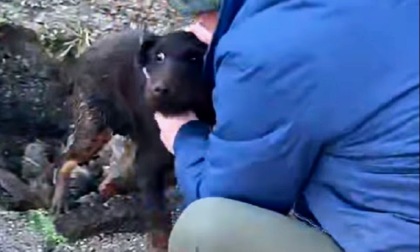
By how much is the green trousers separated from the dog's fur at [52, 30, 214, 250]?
0.61 m

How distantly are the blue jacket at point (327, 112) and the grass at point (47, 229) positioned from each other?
1.80 meters

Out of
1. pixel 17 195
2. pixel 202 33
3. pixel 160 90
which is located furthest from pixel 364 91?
pixel 17 195

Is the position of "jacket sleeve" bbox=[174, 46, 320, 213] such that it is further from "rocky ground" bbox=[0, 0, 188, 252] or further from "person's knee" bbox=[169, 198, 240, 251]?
"rocky ground" bbox=[0, 0, 188, 252]

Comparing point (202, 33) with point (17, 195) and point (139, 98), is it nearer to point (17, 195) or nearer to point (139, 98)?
point (139, 98)

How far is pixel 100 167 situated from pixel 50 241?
851 millimetres

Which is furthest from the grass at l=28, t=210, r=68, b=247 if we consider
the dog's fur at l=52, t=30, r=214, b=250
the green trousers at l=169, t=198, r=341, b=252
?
the green trousers at l=169, t=198, r=341, b=252

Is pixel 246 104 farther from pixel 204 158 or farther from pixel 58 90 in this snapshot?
pixel 58 90

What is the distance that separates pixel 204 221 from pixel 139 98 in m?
1.51

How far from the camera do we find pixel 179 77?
4.23 m

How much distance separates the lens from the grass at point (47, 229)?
5.10m

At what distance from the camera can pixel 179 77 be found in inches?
166

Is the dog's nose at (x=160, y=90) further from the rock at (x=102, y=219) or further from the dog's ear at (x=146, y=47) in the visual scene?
the rock at (x=102, y=219)

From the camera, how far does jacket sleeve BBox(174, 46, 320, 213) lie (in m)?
3.12

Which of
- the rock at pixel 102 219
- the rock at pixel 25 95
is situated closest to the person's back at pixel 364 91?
the rock at pixel 102 219
